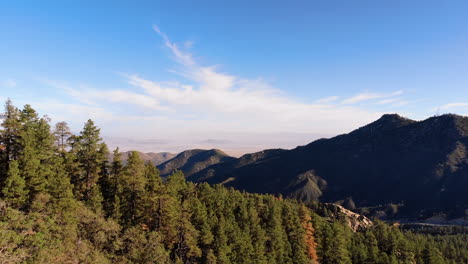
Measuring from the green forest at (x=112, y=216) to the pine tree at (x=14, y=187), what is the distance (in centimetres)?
11

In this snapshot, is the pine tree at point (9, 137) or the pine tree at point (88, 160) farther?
the pine tree at point (88, 160)

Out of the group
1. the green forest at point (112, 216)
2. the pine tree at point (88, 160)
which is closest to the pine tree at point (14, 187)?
the green forest at point (112, 216)

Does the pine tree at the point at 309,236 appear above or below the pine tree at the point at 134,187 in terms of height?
below

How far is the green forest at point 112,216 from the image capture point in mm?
38438

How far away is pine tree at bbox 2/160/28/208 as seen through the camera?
38.2 meters

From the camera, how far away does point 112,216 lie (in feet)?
175

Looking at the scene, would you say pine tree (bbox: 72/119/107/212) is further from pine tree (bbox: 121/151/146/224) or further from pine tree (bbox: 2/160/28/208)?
pine tree (bbox: 2/160/28/208)

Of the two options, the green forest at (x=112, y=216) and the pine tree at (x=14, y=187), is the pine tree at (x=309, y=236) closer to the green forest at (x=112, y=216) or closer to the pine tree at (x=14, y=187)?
the green forest at (x=112, y=216)

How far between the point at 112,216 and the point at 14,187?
714 inches

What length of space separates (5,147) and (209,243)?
42.5 meters

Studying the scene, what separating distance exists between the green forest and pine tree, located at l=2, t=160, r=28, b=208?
0.37 feet

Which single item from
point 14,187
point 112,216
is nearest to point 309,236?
point 112,216

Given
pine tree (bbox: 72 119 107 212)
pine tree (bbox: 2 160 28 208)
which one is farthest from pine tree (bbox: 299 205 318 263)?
pine tree (bbox: 2 160 28 208)

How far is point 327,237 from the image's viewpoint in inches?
3629
